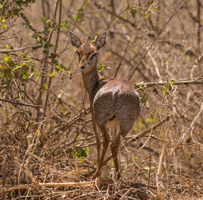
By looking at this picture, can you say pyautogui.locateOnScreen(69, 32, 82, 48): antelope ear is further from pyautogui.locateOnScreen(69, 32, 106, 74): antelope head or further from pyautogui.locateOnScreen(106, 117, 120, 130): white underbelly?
pyautogui.locateOnScreen(106, 117, 120, 130): white underbelly

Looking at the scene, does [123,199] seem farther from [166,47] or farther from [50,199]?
[166,47]

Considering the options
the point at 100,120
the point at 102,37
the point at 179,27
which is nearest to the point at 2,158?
the point at 100,120

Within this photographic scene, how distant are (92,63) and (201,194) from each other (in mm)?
2264

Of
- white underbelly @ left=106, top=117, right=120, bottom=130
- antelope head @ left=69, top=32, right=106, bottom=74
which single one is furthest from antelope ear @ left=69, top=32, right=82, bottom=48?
white underbelly @ left=106, top=117, right=120, bottom=130

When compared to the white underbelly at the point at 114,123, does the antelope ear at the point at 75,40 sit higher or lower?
higher

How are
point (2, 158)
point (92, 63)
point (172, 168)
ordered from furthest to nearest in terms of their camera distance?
point (172, 168), point (92, 63), point (2, 158)

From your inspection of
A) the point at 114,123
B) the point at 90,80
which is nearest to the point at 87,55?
the point at 90,80

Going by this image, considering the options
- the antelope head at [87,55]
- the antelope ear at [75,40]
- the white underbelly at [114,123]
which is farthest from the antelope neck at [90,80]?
the white underbelly at [114,123]

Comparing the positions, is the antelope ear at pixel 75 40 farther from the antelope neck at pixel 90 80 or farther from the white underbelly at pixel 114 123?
the white underbelly at pixel 114 123

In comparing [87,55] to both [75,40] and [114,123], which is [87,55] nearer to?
[75,40]

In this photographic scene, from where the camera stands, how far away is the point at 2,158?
4.13 metres

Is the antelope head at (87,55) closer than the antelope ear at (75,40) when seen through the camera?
Yes

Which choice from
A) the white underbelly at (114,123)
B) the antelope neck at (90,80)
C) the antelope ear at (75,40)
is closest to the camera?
the white underbelly at (114,123)

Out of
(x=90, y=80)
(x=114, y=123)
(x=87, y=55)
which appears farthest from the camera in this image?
(x=90, y=80)
